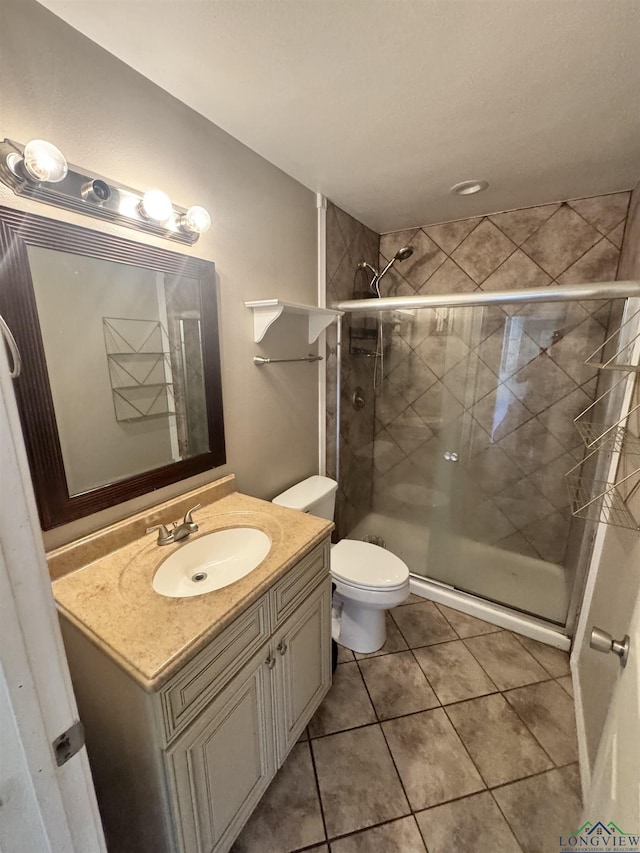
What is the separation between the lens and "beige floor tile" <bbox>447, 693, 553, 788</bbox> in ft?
4.37

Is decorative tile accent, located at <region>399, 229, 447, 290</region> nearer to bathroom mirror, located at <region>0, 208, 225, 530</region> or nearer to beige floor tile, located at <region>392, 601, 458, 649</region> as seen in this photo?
bathroom mirror, located at <region>0, 208, 225, 530</region>

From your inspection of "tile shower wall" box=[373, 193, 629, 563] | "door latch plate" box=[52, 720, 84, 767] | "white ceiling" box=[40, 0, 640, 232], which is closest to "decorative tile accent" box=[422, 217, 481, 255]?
"tile shower wall" box=[373, 193, 629, 563]

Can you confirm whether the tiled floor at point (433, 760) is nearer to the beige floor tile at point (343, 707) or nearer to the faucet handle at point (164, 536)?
the beige floor tile at point (343, 707)

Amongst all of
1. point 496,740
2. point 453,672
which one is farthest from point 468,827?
point 453,672

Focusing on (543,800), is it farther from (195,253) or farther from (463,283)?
(463,283)

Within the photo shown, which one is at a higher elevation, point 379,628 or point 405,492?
point 405,492

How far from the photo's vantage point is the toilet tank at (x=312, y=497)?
68.9 inches

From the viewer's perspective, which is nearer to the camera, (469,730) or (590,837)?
(590,837)

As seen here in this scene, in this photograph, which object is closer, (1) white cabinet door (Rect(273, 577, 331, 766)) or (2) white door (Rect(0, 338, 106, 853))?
(2) white door (Rect(0, 338, 106, 853))

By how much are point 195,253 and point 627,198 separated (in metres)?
2.14

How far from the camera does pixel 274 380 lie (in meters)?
1.74

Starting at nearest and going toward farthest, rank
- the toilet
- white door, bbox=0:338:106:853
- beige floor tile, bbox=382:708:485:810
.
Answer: white door, bbox=0:338:106:853
beige floor tile, bbox=382:708:485:810
the toilet

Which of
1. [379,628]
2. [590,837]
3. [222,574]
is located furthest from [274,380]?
[590,837]

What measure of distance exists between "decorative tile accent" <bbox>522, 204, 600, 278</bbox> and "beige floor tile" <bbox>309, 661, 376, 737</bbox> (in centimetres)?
238
